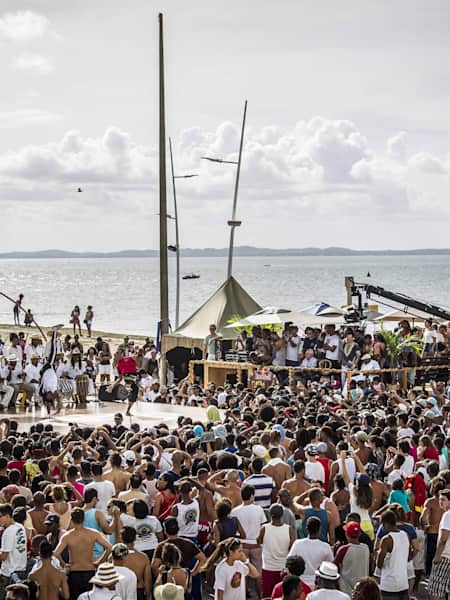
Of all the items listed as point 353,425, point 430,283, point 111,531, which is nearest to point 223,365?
point 353,425

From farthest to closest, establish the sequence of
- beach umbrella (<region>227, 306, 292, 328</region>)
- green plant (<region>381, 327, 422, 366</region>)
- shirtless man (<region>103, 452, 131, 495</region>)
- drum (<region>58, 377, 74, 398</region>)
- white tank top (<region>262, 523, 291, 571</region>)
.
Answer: beach umbrella (<region>227, 306, 292, 328</region>)
green plant (<region>381, 327, 422, 366</region>)
drum (<region>58, 377, 74, 398</region>)
shirtless man (<region>103, 452, 131, 495</region>)
white tank top (<region>262, 523, 291, 571</region>)

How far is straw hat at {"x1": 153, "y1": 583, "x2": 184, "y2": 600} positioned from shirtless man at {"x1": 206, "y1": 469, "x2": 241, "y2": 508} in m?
2.19

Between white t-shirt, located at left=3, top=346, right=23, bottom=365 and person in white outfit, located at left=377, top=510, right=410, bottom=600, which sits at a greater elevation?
white t-shirt, located at left=3, top=346, right=23, bottom=365

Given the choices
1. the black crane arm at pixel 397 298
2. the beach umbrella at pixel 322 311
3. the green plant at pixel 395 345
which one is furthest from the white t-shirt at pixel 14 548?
the black crane arm at pixel 397 298

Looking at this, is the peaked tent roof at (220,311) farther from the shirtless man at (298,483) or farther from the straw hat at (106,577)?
the straw hat at (106,577)

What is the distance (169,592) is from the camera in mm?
6625

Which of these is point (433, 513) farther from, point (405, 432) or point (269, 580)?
point (405, 432)

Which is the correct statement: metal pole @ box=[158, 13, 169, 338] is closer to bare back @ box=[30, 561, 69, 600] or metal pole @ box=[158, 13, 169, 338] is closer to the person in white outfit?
the person in white outfit

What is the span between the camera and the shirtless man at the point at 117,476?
948 cm

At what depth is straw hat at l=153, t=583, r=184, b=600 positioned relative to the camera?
261 inches

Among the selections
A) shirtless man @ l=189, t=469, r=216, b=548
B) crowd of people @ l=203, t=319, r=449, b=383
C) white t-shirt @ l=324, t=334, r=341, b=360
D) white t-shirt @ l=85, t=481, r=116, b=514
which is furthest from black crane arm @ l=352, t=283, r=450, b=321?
white t-shirt @ l=85, t=481, r=116, b=514

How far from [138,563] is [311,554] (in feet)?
4.70

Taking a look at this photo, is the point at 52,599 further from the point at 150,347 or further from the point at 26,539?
the point at 150,347

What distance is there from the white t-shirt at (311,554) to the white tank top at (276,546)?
49 cm
